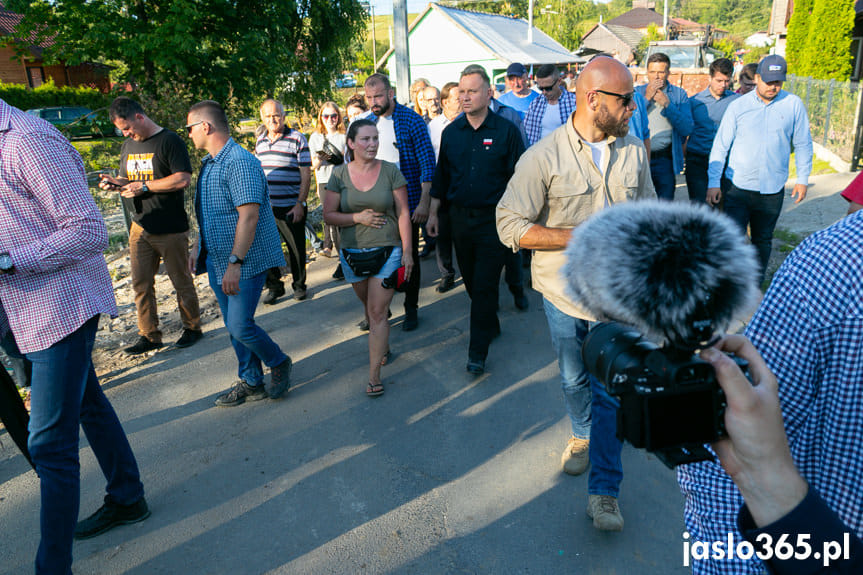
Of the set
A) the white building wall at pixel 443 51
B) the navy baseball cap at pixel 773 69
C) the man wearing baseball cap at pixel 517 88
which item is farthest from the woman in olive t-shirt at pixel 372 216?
the white building wall at pixel 443 51

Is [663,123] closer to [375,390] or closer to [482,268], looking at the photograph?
[482,268]

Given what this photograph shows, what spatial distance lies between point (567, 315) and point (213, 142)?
2671 mm

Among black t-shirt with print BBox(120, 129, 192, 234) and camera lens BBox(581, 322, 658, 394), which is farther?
black t-shirt with print BBox(120, 129, 192, 234)

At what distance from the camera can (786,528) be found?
3.06 feet

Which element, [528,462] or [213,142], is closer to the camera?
[528,462]

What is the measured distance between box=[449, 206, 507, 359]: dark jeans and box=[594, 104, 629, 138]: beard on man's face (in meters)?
1.75

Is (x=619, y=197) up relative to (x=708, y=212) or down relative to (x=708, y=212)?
Answer: down

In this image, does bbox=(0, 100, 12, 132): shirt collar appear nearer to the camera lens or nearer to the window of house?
the camera lens

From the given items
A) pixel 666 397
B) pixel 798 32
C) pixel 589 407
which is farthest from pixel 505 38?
pixel 666 397

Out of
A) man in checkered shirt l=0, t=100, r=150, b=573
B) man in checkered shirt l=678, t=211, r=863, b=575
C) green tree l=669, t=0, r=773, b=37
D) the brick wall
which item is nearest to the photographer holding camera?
man in checkered shirt l=678, t=211, r=863, b=575

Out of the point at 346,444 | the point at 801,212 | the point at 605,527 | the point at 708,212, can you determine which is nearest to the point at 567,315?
the point at 605,527

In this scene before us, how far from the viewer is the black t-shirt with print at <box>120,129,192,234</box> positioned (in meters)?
5.04

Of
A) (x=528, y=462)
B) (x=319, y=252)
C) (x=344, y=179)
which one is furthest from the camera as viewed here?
(x=319, y=252)

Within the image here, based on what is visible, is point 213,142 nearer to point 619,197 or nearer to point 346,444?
point 346,444
